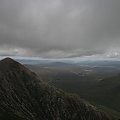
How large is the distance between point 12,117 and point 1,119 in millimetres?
14567

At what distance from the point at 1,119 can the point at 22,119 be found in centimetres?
2055

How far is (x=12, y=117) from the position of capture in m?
197

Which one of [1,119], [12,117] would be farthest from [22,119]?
[1,119]

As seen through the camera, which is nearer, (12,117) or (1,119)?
(1,119)

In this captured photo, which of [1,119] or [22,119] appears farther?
[22,119]

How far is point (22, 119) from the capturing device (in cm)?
19850

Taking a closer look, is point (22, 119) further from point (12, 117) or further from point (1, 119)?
point (1, 119)

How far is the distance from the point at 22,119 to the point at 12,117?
27.5 ft

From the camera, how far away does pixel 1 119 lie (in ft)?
603
